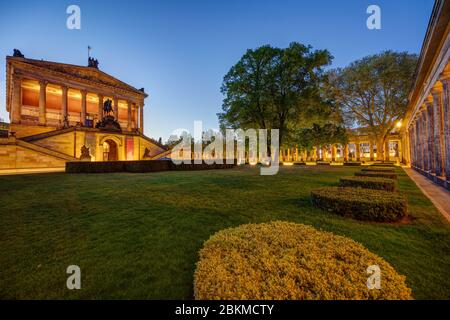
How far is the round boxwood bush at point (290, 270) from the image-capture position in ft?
6.00

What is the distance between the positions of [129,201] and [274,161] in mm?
19090

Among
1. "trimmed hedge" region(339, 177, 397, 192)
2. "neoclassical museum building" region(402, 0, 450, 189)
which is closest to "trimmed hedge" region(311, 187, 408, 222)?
"trimmed hedge" region(339, 177, 397, 192)

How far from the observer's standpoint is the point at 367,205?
477 centimetres

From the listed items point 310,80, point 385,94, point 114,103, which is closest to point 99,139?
point 114,103

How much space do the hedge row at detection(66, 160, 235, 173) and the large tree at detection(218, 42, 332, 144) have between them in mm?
7959

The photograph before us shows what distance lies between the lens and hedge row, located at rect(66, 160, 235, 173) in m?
16.9

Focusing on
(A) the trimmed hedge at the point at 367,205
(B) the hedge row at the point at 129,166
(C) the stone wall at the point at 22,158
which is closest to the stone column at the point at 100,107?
(C) the stone wall at the point at 22,158

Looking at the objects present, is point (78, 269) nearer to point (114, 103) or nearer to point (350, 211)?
point (350, 211)

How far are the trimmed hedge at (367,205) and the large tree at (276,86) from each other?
17247 millimetres

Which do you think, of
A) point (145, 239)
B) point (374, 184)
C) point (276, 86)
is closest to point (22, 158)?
point (145, 239)

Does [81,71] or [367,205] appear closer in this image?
[367,205]

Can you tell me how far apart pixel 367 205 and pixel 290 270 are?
12.8 feet

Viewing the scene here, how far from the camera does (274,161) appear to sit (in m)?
23.3

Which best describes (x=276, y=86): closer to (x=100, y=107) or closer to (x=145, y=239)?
(x=145, y=239)
